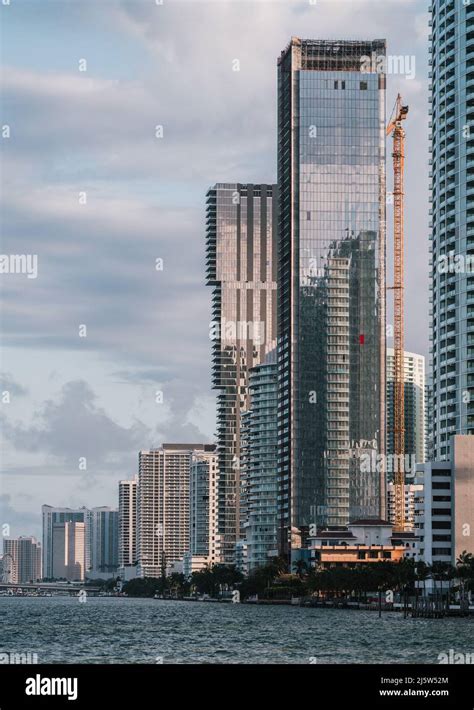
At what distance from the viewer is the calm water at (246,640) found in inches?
4200

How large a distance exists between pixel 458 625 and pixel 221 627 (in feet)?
87.2

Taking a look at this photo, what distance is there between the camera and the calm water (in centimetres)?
10669

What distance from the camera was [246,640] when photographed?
130 meters

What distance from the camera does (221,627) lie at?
161750 millimetres

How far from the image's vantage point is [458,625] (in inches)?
6147
